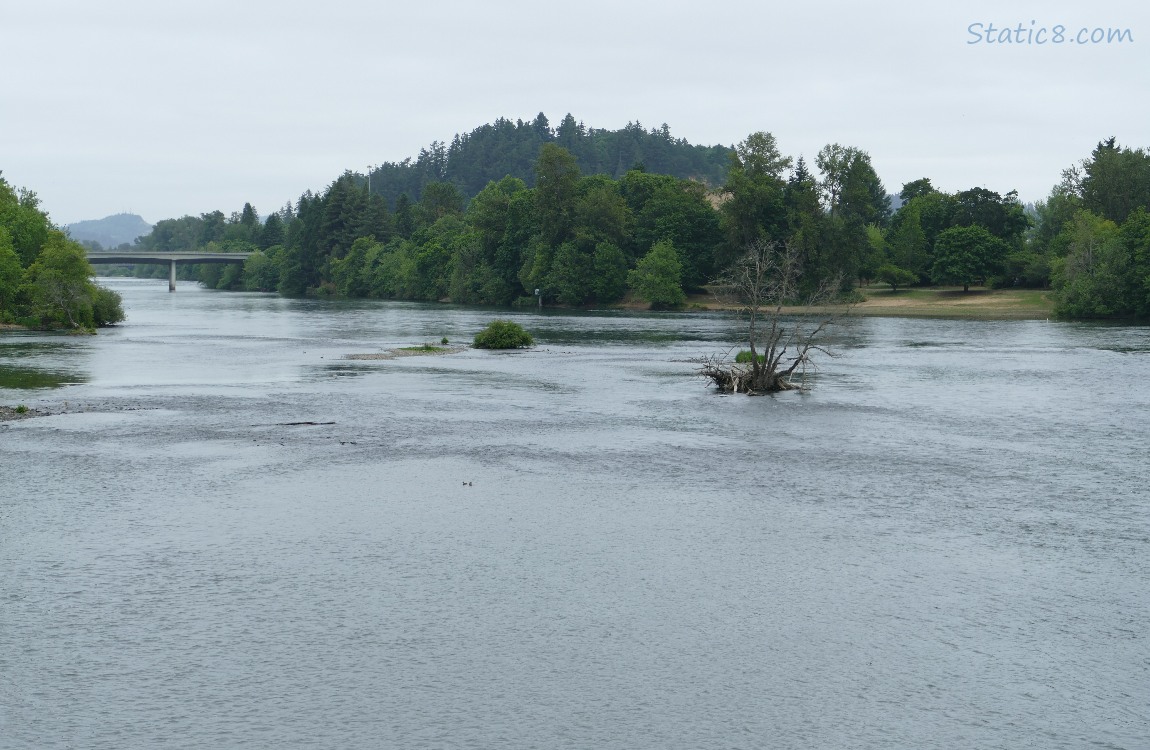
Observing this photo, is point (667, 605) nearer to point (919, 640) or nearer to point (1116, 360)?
point (919, 640)

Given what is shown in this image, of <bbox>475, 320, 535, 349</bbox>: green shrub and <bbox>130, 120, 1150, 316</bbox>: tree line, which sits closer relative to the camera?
<bbox>475, 320, 535, 349</bbox>: green shrub

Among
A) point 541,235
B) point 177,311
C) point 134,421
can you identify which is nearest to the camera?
point 134,421

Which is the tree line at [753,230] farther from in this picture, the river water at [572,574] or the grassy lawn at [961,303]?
the river water at [572,574]

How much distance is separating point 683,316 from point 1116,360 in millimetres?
67436

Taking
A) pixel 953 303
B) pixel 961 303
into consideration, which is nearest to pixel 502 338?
pixel 961 303

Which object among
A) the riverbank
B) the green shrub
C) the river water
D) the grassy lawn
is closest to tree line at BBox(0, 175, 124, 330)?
the green shrub

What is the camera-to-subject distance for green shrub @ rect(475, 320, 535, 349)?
80.1 metres

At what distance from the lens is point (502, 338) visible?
80000 millimetres

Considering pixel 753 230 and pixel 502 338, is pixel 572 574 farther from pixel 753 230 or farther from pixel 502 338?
pixel 753 230

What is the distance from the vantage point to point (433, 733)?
14867 mm

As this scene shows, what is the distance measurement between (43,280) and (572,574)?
83.0 metres

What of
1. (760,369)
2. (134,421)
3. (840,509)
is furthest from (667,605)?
(760,369)

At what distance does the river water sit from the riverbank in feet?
279

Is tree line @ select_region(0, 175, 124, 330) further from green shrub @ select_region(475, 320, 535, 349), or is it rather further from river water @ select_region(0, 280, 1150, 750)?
river water @ select_region(0, 280, 1150, 750)
